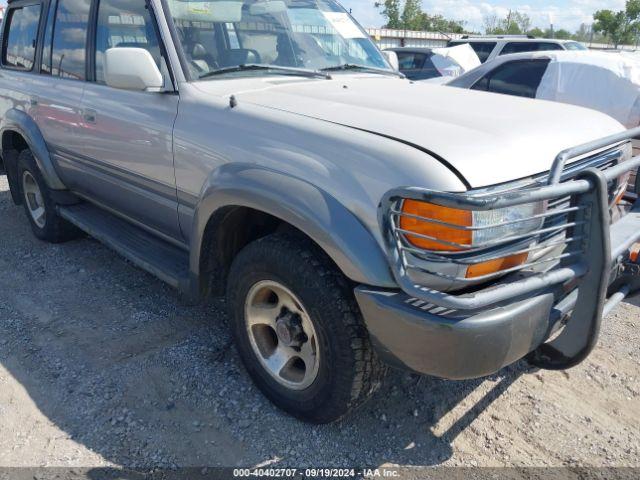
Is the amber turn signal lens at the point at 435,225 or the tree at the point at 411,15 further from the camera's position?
the tree at the point at 411,15

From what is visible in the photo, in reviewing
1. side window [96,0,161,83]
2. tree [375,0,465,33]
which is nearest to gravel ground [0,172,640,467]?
side window [96,0,161,83]

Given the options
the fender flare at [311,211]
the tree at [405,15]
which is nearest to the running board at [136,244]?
the fender flare at [311,211]

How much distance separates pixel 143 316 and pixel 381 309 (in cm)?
213

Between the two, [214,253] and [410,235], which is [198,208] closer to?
[214,253]

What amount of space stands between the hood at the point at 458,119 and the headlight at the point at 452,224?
123 mm

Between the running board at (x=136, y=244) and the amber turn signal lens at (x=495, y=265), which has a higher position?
the amber turn signal lens at (x=495, y=265)

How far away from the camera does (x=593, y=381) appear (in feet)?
9.61

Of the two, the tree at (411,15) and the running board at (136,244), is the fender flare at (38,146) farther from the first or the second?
the tree at (411,15)

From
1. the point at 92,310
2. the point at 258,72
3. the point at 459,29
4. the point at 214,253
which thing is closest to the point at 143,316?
the point at 92,310

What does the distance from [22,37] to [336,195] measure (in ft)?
13.0

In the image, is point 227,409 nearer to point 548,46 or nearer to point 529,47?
point 548,46

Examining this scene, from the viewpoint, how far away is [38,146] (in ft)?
14.1

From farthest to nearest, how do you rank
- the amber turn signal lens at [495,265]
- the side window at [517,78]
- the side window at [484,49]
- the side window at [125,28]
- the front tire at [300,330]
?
the side window at [484,49] < the side window at [517,78] < the side window at [125,28] < the front tire at [300,330] < the amber turn signal lens at [495,265]

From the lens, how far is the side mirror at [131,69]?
2.67m
